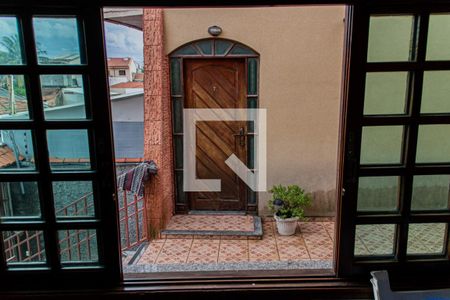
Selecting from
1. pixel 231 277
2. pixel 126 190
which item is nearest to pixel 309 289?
pixel 231 277

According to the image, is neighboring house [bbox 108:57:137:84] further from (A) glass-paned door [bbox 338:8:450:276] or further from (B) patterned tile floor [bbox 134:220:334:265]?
(A) glass-paned door [bbox 338:8:450:276]

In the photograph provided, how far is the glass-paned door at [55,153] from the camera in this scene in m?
1.75

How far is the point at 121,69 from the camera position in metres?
5.96

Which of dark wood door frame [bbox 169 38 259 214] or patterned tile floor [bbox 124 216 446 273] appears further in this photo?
dark wood door frame [bbox 169 38 259 214]

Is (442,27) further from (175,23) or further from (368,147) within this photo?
(175,23)

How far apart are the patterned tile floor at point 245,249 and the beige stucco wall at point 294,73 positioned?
733 millimetres

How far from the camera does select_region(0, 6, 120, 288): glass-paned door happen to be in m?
1.75

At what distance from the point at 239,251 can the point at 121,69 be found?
12.6ft

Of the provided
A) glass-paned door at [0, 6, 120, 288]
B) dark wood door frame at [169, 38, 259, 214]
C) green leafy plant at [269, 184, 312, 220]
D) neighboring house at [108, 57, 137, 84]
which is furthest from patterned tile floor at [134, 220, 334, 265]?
neighboring house at [108, 57, 137, 84]

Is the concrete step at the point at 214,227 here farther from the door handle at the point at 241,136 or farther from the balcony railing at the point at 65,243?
the balcony railing at the point at 65,243

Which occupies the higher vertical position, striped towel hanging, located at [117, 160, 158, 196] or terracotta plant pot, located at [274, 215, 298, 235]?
striped towel hanging, located at [117, 160, 158, 196]

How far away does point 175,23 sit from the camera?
13.8 ft

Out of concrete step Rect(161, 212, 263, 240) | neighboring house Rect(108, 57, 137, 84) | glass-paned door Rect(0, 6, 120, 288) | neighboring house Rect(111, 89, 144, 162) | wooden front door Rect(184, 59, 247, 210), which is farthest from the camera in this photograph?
neighboring house Rect(111, 89, 144, 162)

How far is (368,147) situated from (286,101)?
2.51 meters
